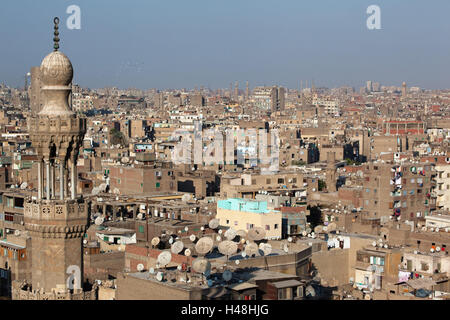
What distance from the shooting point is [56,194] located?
14.6m

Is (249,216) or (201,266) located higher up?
(201,266)

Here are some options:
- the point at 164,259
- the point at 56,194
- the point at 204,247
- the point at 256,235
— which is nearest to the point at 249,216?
the point at 256,235

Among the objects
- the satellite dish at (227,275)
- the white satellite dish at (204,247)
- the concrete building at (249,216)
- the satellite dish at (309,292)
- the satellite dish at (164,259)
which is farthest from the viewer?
the concrete building at (249,216)

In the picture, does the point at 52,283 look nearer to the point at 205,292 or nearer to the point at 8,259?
the point at 205,292

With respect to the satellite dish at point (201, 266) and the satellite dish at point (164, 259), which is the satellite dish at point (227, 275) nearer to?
the satellite dish at point (201, 266)

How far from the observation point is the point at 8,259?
2117 centimetres

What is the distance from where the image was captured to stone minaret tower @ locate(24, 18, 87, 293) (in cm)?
1401

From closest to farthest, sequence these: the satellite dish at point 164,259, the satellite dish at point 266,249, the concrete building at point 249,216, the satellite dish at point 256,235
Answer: the satellite dish at point 164,259 → the satellite dish at point 266,249 → the satellite dish at point 256,235 → the concrete building at point 249,216

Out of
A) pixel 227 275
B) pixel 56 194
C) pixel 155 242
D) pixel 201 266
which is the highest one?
pixel 56 194

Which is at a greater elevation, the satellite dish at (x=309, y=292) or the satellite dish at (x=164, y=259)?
the satellite dish at (x=164, y=259)

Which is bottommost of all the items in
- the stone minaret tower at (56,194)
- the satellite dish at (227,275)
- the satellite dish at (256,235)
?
the satellite dish at (256,235)

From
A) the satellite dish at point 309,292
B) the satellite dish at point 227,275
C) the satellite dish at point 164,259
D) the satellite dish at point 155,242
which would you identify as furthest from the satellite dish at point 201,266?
the satellite dish at point 155,242

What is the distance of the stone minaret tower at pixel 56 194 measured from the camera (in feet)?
46.0

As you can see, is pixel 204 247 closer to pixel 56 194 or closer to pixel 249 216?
pixel 56 194
